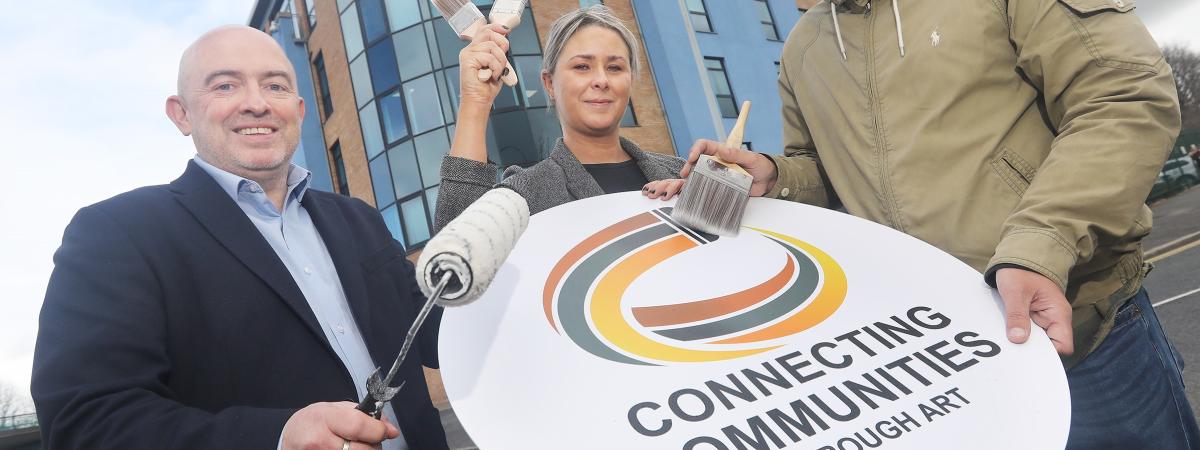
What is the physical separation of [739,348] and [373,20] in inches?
663

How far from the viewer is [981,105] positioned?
165 cm

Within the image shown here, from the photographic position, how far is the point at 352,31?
16547 mm

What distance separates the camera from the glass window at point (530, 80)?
14.7 m

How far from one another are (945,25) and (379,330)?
1765 millimetres

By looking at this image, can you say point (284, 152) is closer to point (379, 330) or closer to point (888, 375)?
point (379, 330)

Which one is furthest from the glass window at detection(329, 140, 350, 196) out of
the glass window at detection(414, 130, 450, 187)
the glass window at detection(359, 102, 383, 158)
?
the glass window at detection(414, 130, 450, 187)

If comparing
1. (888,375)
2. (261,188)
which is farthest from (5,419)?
(888,375)

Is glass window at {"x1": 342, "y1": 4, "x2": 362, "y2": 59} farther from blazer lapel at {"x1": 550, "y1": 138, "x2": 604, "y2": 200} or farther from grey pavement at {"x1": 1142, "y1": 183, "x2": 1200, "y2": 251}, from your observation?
grey pavement at {"x1": 1142, "y1": 183, "x2": 1200, "y2": 251}

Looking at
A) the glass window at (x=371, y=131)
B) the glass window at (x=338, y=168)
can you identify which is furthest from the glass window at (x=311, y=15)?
the glass window at (x=371, y=131)

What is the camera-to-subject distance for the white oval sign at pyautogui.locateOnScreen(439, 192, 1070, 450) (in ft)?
3.44

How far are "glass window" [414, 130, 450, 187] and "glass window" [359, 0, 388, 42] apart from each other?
3.14m

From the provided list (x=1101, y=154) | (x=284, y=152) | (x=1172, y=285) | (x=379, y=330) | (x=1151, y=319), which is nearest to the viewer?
(x=1101, y=154)

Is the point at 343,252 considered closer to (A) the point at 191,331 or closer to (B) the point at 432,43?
(A) the point at 191,331

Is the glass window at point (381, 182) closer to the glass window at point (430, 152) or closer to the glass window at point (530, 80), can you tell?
the glass window at point (430, 152)
